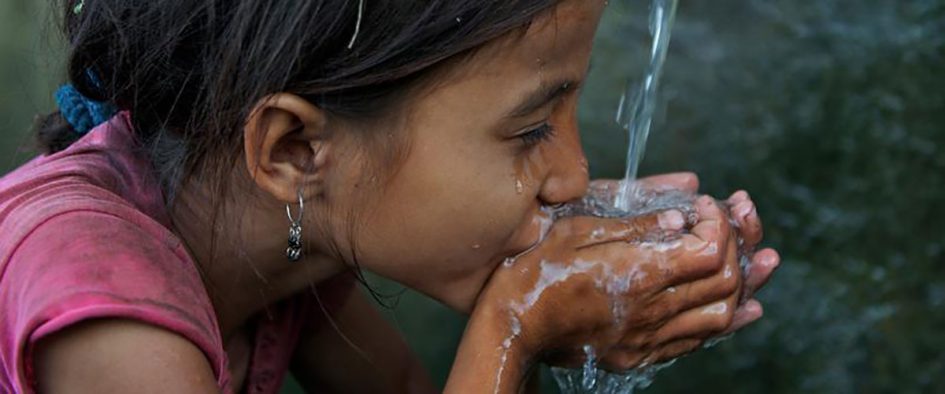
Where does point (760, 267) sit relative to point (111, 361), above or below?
below

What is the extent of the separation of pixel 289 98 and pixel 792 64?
177cm

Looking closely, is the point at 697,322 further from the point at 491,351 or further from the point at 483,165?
the point at 483,165

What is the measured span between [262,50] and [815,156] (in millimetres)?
1861

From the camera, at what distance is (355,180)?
2.00m

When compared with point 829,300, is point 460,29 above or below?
above

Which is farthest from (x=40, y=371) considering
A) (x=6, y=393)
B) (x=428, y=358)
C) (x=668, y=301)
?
(x=428, y=358)

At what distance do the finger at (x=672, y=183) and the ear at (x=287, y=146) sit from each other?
23.2 inches

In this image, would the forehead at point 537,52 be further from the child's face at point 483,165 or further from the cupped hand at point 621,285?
the cupped hand at point 621,285

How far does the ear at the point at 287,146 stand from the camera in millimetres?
1926

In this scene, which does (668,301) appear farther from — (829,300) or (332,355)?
(829,300)

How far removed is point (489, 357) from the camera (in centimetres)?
211

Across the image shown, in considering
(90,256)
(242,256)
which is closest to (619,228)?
(242,256)

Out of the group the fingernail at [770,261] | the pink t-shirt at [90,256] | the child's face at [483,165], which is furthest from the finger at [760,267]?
the pink t-shirt at [90,256]

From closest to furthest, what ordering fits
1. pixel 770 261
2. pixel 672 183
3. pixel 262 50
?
pixel 262 50 < pixel 770 261 < pixel 672 183
